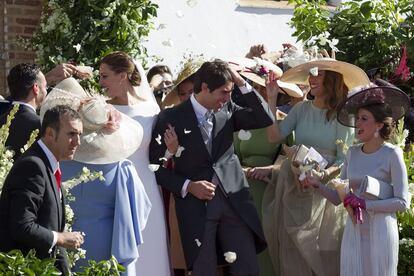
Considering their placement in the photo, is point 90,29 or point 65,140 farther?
point 90,29

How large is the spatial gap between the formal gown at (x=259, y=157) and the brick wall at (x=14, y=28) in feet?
8.61

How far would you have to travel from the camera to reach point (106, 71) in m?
7.51

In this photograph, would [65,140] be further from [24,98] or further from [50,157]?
[24,98]

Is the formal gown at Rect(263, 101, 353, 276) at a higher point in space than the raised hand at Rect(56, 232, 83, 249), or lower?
lower

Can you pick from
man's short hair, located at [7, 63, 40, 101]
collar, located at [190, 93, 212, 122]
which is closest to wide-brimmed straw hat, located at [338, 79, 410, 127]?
collar, located at [190, 93, 212, 122]

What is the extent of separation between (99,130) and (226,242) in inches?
46.7

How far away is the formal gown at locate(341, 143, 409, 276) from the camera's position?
7.22 meters

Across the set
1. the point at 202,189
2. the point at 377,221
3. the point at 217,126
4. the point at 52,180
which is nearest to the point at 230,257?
the point at 202,189

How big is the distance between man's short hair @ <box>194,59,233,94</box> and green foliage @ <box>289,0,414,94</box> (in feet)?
8.59

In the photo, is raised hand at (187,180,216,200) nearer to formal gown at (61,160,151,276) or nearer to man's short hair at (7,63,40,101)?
formal gown at (61,160,151,276)

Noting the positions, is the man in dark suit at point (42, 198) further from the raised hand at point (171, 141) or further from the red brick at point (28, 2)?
the red brick at point (28, 2)

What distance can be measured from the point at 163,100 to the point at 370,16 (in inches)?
102

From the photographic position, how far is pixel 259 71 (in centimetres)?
831

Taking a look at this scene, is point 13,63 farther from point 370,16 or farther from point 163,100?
point 370,16
